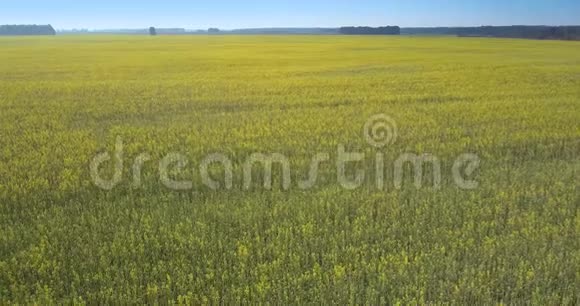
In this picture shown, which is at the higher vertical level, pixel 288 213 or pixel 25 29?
pixel 25 29

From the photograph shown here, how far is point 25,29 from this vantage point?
155125 mm

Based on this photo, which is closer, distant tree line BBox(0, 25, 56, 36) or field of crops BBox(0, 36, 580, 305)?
field of crops BBox(0, 36, 580, 305)

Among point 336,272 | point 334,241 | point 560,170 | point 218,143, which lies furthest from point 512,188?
point 218,143

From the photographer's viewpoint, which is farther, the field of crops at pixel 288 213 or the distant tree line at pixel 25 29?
the distant tree line at pixel 25 29

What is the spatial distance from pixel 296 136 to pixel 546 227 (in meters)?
5.50

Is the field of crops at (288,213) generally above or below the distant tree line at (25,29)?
below

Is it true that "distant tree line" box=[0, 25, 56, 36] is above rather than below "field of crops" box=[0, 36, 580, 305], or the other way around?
above

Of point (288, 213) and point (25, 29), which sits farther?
point (25, 29)

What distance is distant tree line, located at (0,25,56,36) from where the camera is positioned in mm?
150750

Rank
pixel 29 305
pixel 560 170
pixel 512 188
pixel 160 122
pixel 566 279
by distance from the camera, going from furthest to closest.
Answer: pixel 160 122 → pixel 560 170 → pixel 512 188 → pixel 566 279 → pixel 29 305

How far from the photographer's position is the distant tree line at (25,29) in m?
151

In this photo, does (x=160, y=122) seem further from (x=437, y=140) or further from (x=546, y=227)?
(x=546, y=227)

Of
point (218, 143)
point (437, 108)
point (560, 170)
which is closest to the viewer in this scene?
point (560, 170)

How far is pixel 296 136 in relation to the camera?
34.7ft
